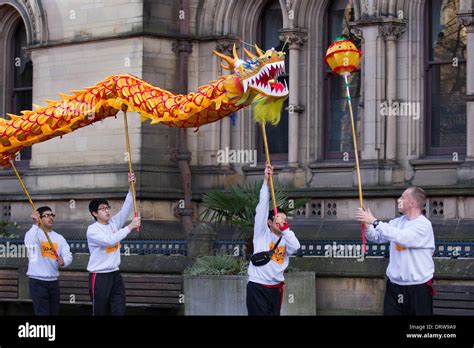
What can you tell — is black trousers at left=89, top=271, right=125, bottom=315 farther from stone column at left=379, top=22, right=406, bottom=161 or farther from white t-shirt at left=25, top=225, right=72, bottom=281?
stone column at left=379, top=22, right=406, bottom=161

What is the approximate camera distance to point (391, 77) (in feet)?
84.3

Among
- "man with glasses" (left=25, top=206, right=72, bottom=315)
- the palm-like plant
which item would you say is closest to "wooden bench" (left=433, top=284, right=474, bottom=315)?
the palm-like plant

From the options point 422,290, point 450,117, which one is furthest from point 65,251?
point 450,117

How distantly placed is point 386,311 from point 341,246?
706 cm

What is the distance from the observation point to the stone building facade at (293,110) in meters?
25.4

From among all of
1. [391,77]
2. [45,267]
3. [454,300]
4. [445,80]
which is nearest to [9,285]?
[45,267]

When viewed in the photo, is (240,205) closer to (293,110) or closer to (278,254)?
(293,110)

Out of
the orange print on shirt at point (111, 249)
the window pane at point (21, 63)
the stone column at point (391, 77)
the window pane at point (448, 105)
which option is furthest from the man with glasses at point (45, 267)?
the window pane at point (21, 63)

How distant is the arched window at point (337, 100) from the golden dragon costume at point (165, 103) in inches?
384

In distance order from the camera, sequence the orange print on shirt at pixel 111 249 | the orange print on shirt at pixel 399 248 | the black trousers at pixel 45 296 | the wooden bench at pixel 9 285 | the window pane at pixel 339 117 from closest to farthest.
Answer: the orange print on shirt at pixel 399 248 < the orange print on shirt at pixel 111 249 < the black trousers at pixel 45 296 < the wooden bench at pixel 9 285 < the window pane at pixel 339 117

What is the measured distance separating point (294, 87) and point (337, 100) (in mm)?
863

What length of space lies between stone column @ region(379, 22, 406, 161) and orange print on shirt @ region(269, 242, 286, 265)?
9.12 m

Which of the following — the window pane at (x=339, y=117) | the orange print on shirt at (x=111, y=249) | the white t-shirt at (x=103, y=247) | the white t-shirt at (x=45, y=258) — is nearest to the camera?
the white t-shirt at (x=103, y=247)

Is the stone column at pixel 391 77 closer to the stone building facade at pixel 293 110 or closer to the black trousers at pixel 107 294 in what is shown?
the stone building facade at pixel 293 110
